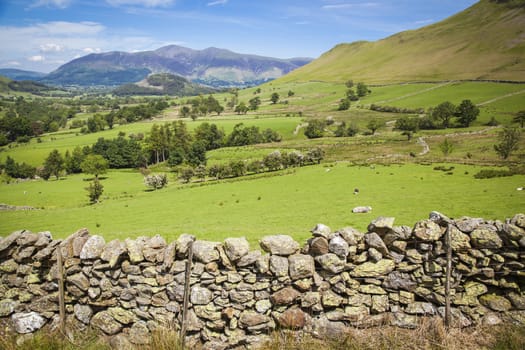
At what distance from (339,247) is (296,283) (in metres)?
1.67

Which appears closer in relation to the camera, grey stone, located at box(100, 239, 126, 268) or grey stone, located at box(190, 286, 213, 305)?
grey stone, located at box(190, 286, 213, 305)

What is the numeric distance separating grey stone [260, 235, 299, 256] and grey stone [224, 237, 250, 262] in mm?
689

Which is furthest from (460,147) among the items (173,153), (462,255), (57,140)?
(57,140)

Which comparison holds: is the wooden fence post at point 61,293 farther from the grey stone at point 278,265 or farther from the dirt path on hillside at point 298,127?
the dirt path on hillside at point 298,127

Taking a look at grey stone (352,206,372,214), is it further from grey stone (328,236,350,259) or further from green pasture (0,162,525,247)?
grey stone (328,236,350,259)

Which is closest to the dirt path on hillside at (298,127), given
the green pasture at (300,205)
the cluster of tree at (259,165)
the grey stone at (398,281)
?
the cluster of tree at (259,165)

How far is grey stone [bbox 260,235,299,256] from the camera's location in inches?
349

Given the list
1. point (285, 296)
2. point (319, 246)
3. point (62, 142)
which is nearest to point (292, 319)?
point (285, 296)

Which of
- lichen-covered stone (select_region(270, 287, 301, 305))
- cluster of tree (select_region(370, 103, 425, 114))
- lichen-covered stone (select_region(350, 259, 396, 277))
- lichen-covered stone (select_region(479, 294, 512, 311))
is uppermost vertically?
cluster of tree (select_region(370, 103, 425, 114))

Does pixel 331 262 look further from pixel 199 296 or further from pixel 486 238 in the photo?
pixel 486 238

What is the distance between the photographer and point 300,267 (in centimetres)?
855

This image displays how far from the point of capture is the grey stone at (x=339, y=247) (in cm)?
866

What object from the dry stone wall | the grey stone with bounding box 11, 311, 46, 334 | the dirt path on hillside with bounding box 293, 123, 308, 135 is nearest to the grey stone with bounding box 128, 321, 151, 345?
the dry stone wall

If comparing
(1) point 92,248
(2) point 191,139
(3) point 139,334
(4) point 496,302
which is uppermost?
(1) point 92,248
